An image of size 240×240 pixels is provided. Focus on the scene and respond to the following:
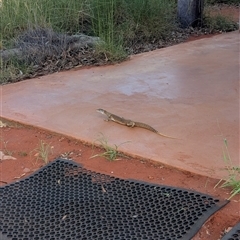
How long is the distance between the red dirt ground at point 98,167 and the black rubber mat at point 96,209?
6 centimetres

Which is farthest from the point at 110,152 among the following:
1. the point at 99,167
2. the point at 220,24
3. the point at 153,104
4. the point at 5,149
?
the point at 220,24

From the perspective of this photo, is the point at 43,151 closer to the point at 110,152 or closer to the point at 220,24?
the point at 110,152

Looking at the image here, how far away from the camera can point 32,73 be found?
4.54m

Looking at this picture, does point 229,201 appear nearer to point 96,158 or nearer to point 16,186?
point 96,158

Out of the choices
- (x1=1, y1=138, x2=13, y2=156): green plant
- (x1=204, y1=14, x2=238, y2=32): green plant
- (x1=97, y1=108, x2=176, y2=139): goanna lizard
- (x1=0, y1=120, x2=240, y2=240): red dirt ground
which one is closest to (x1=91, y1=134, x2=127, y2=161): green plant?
(x1=0, y1=120, x2=240, y2=240): red dirt ground

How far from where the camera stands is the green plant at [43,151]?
2.71m

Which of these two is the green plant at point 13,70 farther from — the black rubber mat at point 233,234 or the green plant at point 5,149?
the black rubber mat at point 233,234

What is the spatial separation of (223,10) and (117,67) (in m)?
5.05

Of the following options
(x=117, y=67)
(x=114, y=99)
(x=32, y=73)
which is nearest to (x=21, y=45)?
(x=32, y=73)

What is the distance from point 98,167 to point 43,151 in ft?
1.25

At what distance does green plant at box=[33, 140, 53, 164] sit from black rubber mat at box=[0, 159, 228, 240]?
189mm

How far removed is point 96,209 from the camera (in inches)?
85.7

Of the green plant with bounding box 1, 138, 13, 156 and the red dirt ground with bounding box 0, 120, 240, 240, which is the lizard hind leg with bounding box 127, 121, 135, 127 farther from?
the green plant with bounding box 1, 138, 13, 156

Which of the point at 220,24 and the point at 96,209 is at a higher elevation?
the point at 220,24
